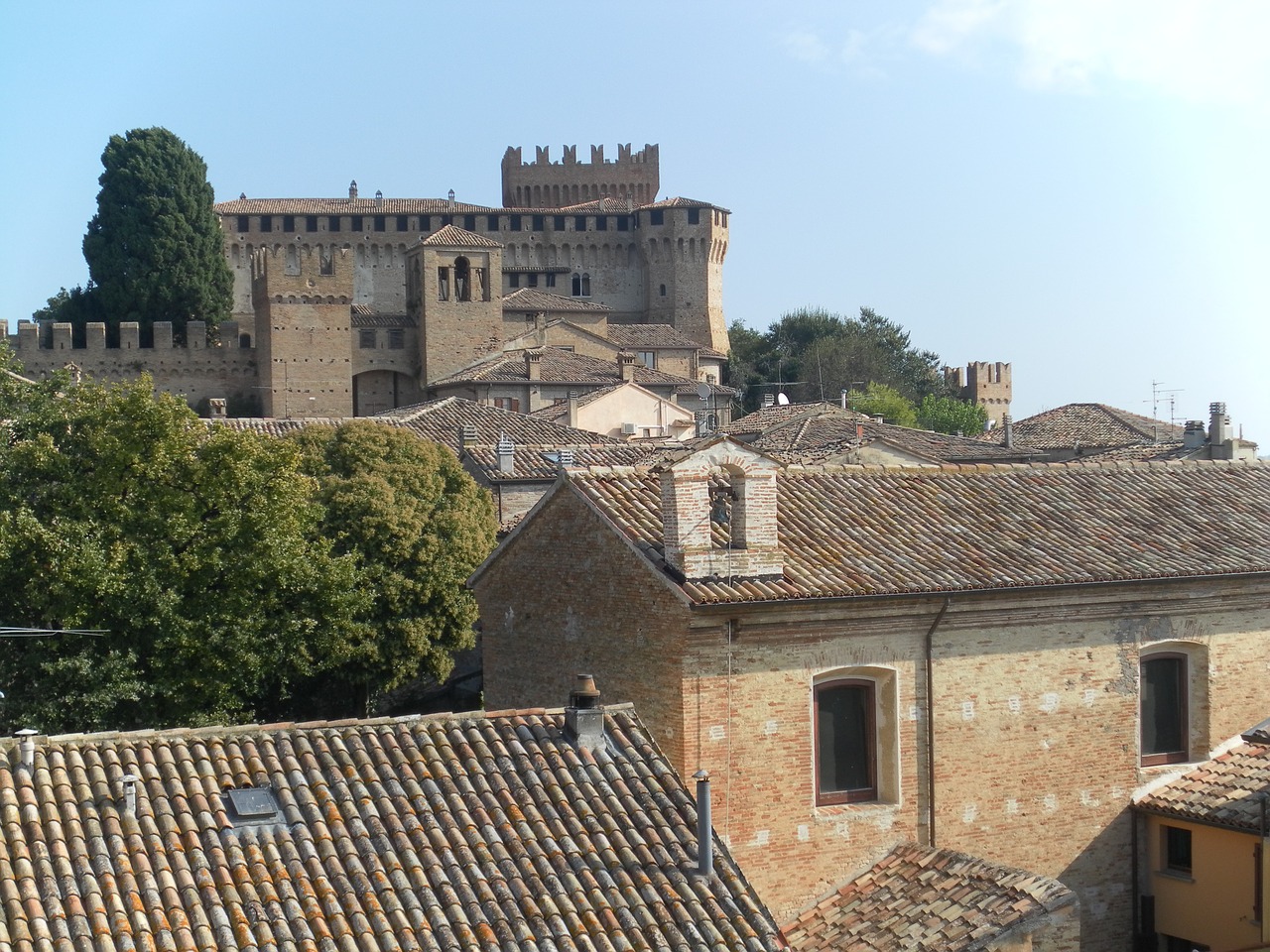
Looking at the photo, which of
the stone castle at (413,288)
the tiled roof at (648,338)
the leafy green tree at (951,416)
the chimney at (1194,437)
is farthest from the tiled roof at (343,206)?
the chimney at (1194,437)

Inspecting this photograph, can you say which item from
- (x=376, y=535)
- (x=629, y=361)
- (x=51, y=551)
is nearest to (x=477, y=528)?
(x=376, y=535)

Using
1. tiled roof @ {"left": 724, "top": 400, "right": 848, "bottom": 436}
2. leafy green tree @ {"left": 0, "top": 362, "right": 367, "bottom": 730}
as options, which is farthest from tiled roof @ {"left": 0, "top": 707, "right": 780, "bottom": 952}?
tiled roof @ {"left": 724, "top": 400, "right": 848, "bottom": 436}

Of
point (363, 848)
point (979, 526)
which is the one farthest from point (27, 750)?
point (979, 526)

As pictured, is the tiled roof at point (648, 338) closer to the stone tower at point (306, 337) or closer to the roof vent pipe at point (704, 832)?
the stone tower at point (306, 337)

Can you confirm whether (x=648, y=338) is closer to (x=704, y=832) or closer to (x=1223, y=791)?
(x=1223, y=791)

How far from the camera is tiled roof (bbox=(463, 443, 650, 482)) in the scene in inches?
1388

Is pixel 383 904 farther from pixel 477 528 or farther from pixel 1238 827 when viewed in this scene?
pixel 477 528

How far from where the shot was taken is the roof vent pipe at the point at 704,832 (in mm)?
11352

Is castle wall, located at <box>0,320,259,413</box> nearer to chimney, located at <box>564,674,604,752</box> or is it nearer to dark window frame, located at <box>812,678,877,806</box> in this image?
dark window frame, located at <box>812,678,877,806</box>

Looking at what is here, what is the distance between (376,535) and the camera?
90.0 feet

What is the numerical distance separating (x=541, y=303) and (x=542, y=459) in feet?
130

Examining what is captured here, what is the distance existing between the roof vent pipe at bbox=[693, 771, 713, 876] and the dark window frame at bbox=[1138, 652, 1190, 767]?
7.27 m

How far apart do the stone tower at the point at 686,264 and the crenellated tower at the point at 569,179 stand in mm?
15612

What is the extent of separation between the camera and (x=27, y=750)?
36.2 ft
